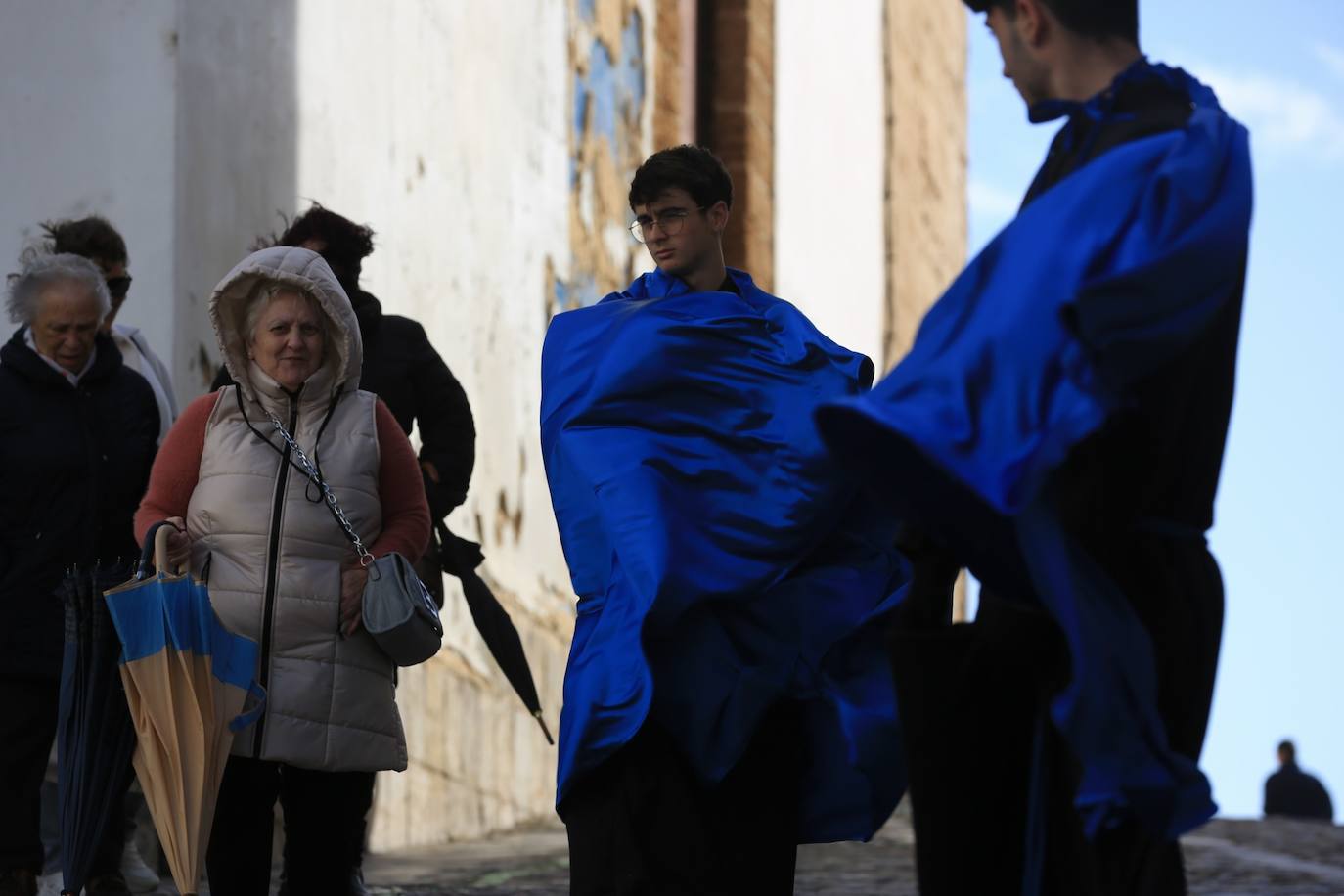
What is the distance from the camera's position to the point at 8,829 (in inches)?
227

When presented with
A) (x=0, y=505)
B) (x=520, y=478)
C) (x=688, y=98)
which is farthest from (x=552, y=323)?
(x=688, y=98)

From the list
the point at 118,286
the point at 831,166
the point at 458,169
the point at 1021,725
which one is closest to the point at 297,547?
the point at 118,286

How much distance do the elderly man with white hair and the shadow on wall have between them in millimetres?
1566

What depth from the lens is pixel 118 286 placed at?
254 inches

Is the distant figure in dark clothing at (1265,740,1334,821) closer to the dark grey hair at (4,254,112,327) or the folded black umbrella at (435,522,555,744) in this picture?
the folded black umbrella at (435,522,555,744)

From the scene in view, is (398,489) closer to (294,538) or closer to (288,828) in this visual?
(294,538)

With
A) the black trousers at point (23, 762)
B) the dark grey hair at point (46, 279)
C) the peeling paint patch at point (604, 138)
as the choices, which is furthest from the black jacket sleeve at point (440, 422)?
the peeling paint patch at point (604, 138)

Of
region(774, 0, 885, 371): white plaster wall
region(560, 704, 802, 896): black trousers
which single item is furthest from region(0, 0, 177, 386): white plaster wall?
region(774, 0, 885, 371): white plaster wall

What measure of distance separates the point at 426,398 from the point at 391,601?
1773 mm

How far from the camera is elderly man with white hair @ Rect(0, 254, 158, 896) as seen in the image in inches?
227

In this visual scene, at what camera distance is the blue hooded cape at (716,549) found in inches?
184

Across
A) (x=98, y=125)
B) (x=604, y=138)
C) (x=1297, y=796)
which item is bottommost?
(x=1297, y=796)

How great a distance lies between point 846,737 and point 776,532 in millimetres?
409

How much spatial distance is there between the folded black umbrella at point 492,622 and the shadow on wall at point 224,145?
1.40m
